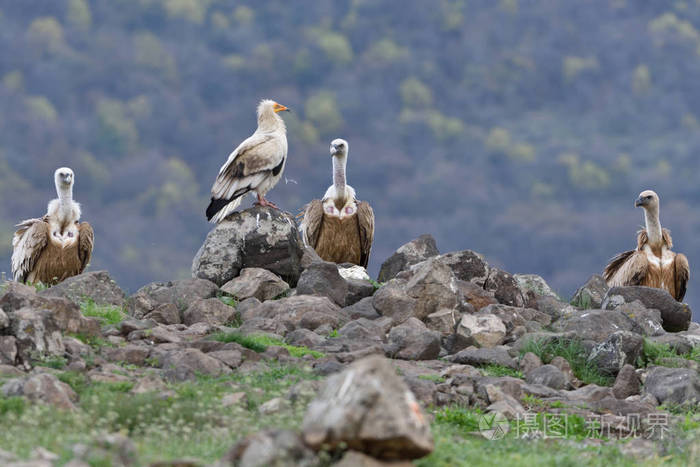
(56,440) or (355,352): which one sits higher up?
(355,352)

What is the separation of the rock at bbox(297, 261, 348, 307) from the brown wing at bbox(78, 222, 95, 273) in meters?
4.44

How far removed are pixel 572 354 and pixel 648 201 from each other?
333 inches

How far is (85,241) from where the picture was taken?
54.9 ft

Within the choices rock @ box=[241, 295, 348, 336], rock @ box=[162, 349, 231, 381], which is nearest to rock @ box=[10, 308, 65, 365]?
rock @ box=[162, 349, 231, 381]

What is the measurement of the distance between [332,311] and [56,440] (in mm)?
7130

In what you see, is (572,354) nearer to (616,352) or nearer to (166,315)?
(616,352)

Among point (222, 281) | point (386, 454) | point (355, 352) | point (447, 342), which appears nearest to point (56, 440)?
point (386, 454)

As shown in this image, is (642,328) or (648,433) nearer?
(648,433)

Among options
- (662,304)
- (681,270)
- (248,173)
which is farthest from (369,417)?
(681,270)

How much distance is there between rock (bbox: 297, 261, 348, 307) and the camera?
14.5 meters

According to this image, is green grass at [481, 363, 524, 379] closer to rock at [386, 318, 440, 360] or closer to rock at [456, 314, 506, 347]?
rock at [386, 318, 440, 360]

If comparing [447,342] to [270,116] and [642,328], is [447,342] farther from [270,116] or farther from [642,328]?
[270,116]

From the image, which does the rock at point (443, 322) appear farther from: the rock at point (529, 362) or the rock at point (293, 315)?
the rock at point (529, 362)

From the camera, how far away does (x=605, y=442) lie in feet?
28.5
